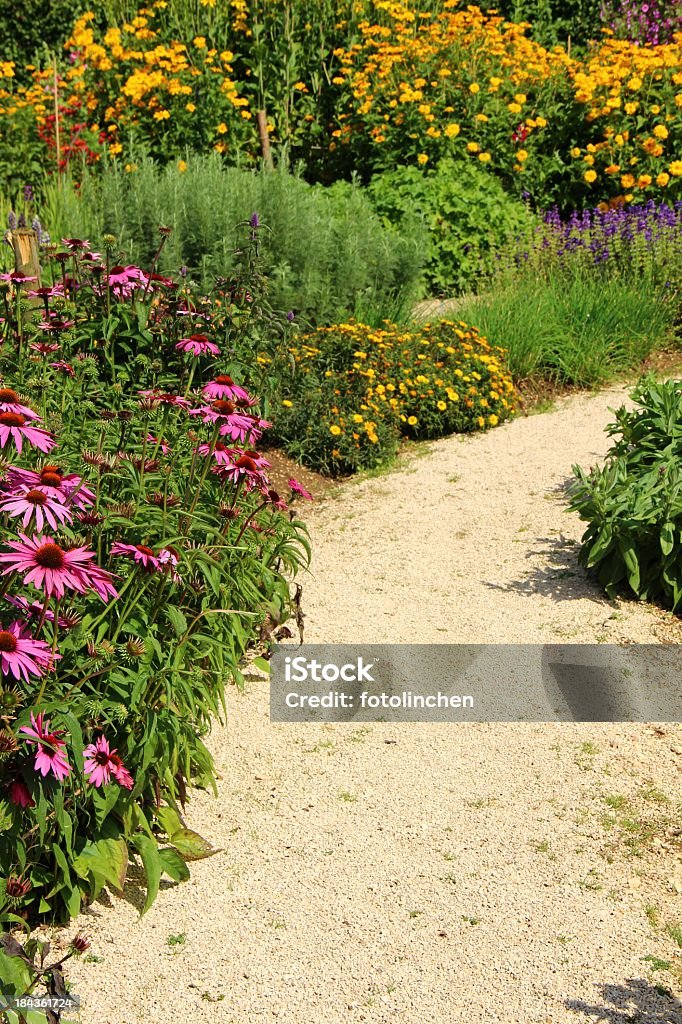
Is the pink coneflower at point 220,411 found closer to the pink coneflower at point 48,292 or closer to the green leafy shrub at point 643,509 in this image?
the pink coneflower at point 48,292

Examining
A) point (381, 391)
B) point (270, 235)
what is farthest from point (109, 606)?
point (270, 235)

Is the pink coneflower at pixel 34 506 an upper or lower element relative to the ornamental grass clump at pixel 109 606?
upper

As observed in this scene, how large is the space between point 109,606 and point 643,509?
2.28 m

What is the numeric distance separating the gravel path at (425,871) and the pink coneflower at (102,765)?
453mm

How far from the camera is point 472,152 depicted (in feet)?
29.4

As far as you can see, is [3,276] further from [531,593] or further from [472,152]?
[472,152]

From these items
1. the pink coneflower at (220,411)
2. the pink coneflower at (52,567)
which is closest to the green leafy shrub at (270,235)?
the pink coneflower at (220,411)

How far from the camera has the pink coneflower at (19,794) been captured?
98.2 inches

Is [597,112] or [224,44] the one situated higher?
[224,44]

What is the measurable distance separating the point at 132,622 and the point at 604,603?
2.25 metres

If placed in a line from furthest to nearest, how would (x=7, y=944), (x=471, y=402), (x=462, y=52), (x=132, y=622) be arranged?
(x=462, y=52) < (x=471, y=402) < (x=132, y=622) < (x=7, y=944)

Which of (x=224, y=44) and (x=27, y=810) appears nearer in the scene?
(x=27, y=810)

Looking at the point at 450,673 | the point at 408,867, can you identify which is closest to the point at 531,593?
the point at 450,673

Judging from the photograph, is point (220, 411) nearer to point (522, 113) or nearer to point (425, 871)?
point (425, 871)
